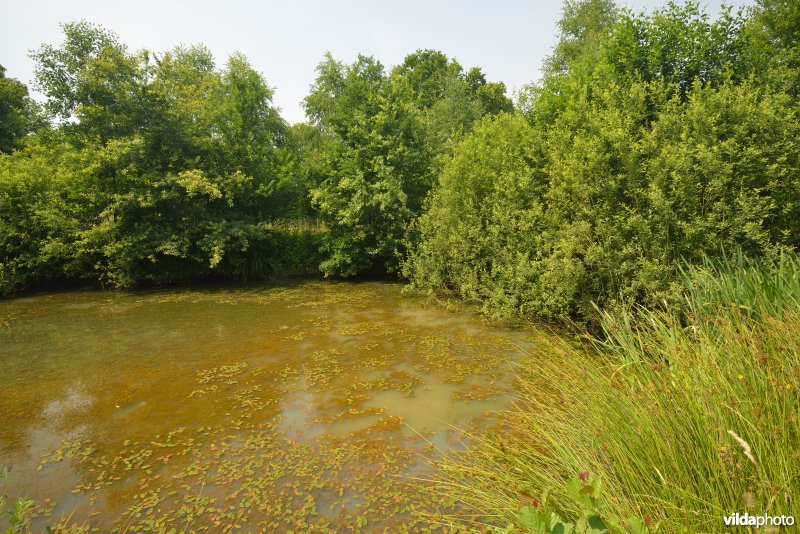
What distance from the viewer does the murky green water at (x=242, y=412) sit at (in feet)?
14.2

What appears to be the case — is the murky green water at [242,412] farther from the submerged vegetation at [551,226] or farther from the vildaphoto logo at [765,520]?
the vildaphoto logo at [765,520]

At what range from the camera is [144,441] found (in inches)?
221

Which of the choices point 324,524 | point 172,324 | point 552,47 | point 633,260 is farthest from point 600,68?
point 552,47

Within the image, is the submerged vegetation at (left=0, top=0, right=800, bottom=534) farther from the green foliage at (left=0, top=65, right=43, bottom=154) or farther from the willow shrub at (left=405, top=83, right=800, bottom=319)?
the green foliage at (left=0, top=65, right=43, bottom=154)

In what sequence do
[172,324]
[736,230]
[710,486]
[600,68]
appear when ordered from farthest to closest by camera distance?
1. [172,324]
2. [600,68]
3. [736,230]
4. [710,486]

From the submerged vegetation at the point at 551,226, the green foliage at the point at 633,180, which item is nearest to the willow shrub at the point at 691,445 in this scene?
the submerged vegetation at the point at 551,226

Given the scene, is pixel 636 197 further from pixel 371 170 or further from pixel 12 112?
pixel 12 112

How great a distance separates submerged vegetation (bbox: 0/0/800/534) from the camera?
2600 mm

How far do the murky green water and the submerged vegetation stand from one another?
0.54ft

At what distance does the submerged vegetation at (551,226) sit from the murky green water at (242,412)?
164mm

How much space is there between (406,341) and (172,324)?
6840mm

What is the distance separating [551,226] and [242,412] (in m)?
7.48

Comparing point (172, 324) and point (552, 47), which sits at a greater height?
point (552, 47)

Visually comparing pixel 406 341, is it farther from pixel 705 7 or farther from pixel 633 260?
pixel 705 7
